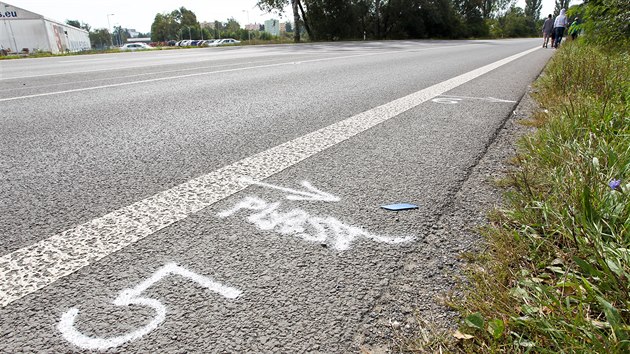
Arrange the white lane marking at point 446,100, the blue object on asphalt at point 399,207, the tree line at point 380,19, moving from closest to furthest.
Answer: the blue object on asphalt at point 399,207, the white lane marking at point 446,100, the tree line at point 380,19

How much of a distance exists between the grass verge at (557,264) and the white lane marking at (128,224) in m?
1.33

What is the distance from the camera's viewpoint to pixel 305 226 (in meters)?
1.97

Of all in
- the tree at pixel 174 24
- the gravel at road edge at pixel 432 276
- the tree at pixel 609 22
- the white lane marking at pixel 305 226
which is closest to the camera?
the gravel at road edge at pixel 432 276

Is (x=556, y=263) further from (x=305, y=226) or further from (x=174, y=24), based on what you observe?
(x=174, y=24)

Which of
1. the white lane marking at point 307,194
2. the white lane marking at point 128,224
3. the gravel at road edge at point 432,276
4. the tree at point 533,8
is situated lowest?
the gravel at road edge at point 432,276

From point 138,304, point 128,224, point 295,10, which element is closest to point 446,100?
point 128,224

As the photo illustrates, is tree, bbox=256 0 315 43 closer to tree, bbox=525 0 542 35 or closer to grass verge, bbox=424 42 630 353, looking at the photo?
grass verge, bbox=424 42 630 353

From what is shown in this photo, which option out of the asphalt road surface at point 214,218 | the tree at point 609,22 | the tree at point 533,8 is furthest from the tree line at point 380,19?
the tree at point 533,8

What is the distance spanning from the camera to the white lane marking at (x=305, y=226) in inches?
73.2

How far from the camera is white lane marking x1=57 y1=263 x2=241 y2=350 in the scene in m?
1.27

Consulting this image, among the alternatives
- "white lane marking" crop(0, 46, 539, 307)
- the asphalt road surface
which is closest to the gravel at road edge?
the asphalt road surface

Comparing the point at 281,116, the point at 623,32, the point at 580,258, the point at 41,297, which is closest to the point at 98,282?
the point at 41,297

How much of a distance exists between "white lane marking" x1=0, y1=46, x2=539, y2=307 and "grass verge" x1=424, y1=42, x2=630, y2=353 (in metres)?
1.33

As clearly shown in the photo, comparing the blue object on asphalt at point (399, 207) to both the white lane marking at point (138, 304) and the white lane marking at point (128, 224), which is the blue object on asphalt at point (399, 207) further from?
the white lane marking at point (138, 304)
